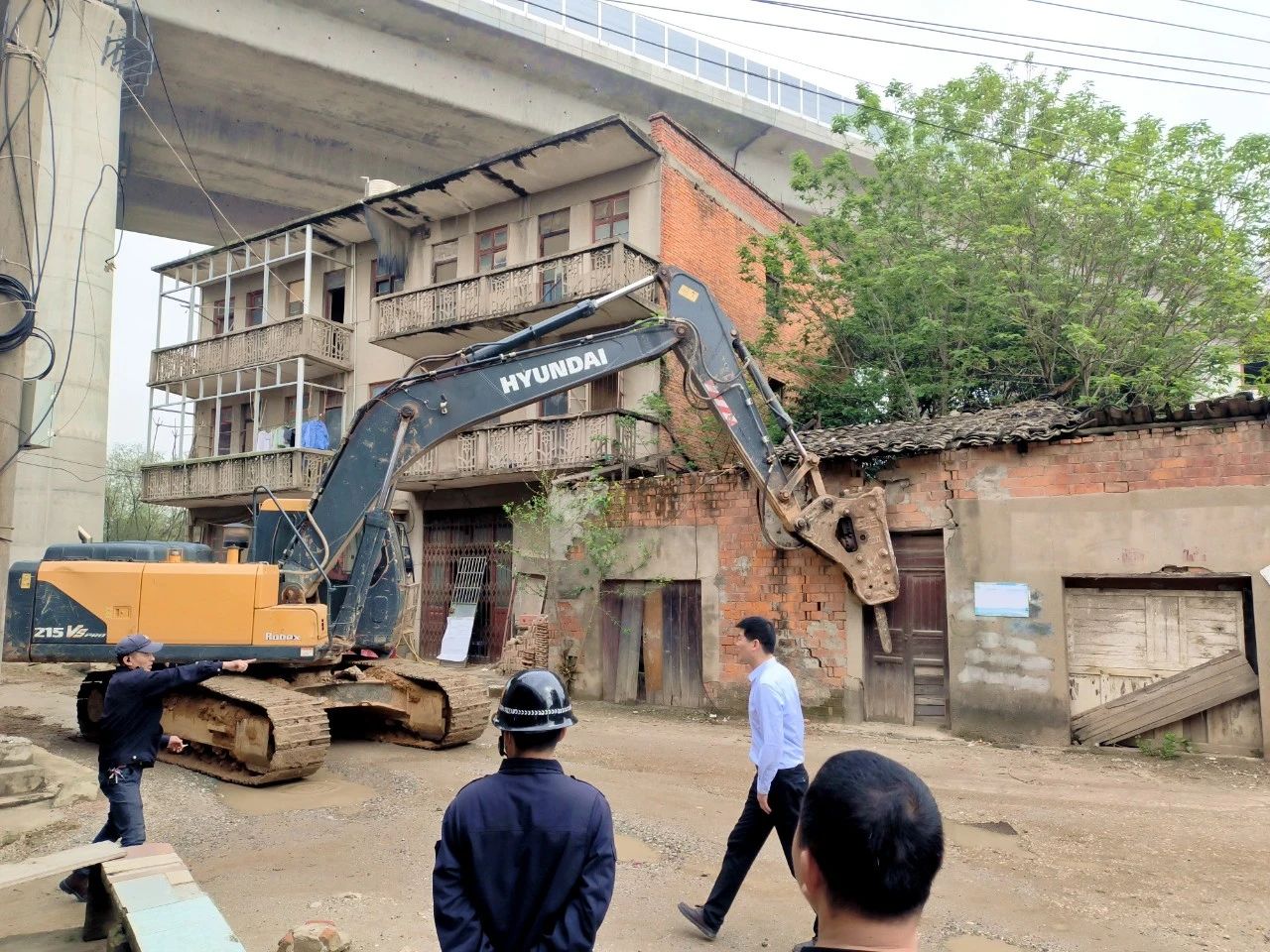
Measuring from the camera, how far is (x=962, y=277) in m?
15.7

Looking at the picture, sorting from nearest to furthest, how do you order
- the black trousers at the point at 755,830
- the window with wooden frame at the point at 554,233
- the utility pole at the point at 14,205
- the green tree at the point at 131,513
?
the black trousers at the point at 755,830 < the utility pole at the point at 14,205 < the window with wooden frame at the point at 554,233 < the green tree at the point at 131,513

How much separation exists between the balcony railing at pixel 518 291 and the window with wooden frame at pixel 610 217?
130 cm

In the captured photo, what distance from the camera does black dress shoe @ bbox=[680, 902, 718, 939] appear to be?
482 centimetres

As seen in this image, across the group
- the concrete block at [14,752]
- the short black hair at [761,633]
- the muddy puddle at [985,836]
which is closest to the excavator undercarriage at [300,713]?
the concrete block at [14,752]

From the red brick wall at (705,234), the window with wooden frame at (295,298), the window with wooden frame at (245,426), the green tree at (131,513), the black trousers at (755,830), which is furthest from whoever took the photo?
the green tree at (131,513)

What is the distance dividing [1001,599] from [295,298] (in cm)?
2006

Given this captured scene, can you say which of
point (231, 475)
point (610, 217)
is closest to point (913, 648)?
point (610, 217)

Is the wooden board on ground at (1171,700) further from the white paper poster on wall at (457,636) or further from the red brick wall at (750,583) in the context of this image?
the white paper poster on wall at (457,636)

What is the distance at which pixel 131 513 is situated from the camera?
41.2 m

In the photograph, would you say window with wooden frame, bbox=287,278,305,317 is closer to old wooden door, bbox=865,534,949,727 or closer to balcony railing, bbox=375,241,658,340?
balcony railing, bbox=375,241,658,340

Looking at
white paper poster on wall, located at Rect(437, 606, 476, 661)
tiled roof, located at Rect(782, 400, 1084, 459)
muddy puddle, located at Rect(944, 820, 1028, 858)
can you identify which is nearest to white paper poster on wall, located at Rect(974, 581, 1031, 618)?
tiled roof, located at Rect(782, 400, 1084, 459)

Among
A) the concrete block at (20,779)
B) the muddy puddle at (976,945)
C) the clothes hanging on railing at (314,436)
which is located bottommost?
the muddy puddle at (976,945)

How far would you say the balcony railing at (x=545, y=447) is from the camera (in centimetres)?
1666

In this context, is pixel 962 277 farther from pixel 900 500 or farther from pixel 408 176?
pixel 408 176
